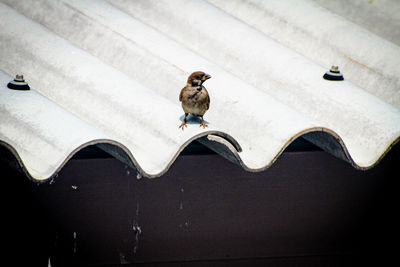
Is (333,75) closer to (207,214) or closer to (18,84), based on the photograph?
(207,214)

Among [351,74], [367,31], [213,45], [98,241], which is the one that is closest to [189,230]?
[98,241]

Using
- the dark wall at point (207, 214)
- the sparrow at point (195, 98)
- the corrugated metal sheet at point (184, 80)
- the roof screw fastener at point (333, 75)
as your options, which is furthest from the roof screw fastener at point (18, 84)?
the roof screw fastener at point (333, 75)

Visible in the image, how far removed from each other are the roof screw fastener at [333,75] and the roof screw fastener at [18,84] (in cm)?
163

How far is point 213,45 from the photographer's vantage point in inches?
124

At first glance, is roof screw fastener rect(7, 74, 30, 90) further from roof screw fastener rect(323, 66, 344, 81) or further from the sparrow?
roof screw fastener rect(323, 66, 344, 81)

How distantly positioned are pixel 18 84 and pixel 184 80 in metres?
0.86

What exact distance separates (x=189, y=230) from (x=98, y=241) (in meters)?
0.49

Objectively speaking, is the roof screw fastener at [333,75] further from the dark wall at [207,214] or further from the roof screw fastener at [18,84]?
the roof screw fastener at [18,84]

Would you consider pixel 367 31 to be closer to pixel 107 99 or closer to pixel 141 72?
pixel 141 72

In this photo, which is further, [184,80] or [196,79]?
[184,80]

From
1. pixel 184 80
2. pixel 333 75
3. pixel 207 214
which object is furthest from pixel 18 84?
pixel 333 75

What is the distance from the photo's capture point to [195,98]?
94.5 inches

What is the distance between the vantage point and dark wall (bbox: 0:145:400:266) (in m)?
2.59

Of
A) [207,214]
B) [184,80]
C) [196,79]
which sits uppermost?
[184,80]
